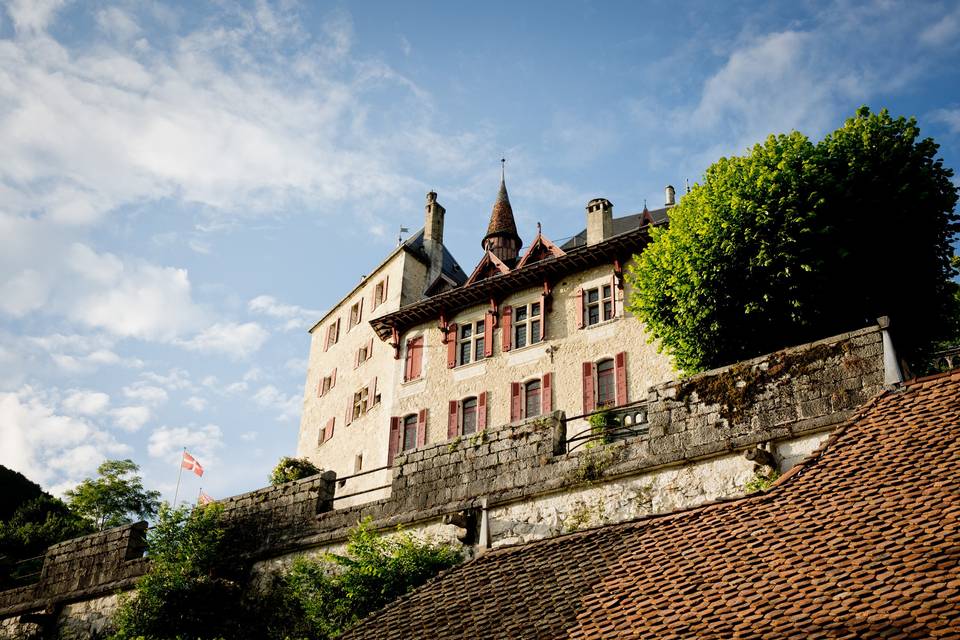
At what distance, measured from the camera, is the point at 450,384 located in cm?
3011

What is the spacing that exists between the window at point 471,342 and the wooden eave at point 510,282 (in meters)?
0.75

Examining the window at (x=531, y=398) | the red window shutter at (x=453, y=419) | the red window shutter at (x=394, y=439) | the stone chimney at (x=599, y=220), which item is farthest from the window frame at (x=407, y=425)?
the stone chimney at (x=599, y=220)

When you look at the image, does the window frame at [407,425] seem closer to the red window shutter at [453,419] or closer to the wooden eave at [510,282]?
the red window shutter at [453,419]

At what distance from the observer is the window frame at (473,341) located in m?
30.1

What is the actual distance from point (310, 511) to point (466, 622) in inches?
281

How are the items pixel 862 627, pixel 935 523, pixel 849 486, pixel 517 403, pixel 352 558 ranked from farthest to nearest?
pixel 517 403, pixel 352 558, pixel 849 486, pixel 935 523, pixel 862 627

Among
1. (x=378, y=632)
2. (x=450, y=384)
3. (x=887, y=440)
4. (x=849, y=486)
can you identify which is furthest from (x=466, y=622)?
(x=450, y=384)

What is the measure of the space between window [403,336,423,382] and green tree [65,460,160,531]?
52.2ft

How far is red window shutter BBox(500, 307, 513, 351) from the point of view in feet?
96.5

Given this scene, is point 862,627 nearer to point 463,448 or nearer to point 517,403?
point 463,448

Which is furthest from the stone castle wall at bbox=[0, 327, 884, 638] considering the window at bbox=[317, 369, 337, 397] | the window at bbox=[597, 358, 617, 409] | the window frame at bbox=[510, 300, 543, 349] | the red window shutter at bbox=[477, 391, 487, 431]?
the window at bbox=[317, 369, 337, 397]

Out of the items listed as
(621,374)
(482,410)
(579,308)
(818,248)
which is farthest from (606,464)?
(482,410)

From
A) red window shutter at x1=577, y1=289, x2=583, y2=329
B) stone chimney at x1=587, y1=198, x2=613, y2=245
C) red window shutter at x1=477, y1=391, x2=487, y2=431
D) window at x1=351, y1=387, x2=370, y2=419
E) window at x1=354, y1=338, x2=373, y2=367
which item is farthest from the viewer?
window at x1=354, y1=338, x2=373, y2=367

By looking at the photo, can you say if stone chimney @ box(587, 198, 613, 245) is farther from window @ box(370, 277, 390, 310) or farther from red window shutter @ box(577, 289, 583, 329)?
window @ box(370, 277, 390, 310)
